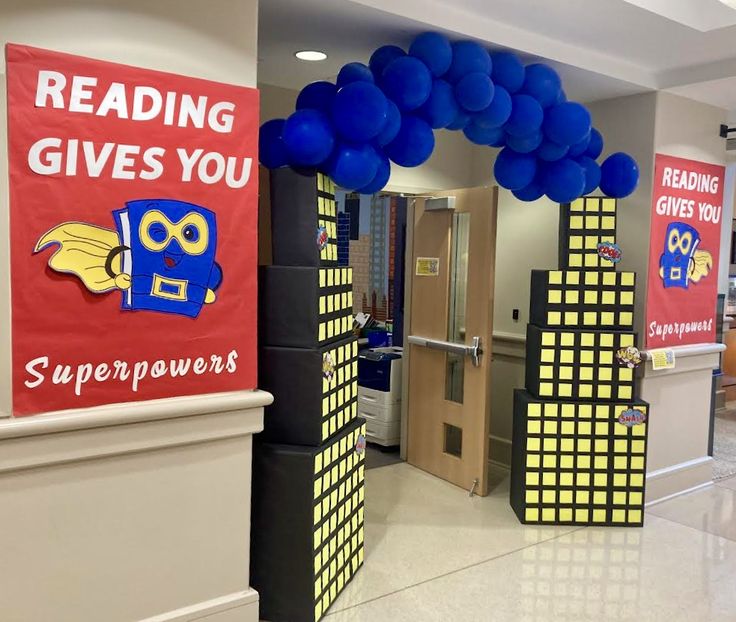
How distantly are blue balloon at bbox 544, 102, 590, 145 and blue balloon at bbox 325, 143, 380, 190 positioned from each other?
1.01 meters

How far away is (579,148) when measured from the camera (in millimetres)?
3494

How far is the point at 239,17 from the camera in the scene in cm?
242

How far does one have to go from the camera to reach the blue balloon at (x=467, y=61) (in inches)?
120

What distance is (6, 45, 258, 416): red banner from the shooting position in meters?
2.04

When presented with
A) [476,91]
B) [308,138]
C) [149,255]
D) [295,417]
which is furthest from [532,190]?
[149,255]

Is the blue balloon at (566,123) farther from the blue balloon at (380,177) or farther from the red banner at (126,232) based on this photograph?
the red banner at (126,232)

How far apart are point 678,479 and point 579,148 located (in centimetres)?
234

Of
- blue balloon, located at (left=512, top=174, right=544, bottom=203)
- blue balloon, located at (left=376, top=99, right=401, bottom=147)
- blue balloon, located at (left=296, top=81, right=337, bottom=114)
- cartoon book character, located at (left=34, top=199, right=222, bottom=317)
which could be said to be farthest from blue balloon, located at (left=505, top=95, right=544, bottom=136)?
cartoon book character, located at (left=34, top=199, right=222, bottom=317)

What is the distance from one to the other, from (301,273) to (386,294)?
12.5 ft

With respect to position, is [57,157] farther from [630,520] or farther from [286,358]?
[630,520]

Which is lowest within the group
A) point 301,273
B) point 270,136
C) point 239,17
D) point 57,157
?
point 301,273

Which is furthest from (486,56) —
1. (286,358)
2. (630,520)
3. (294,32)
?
(630,520)

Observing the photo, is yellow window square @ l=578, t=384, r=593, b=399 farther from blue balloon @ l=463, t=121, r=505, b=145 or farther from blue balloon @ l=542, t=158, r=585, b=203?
blue balloon @ l=463, t=121, r=505, b=145

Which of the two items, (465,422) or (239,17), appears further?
(465,422)
